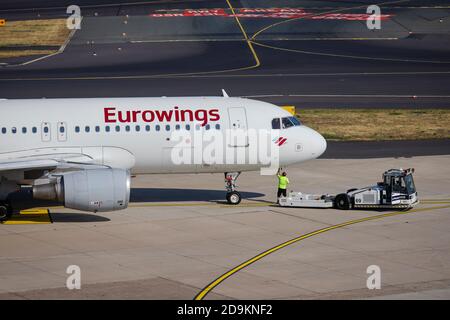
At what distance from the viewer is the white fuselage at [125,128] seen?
45.5 metres

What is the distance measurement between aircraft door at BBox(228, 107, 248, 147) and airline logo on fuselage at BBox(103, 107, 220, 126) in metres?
0.71

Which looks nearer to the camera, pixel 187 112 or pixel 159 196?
pixel 187 112

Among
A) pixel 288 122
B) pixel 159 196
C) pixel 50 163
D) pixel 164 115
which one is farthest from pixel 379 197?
pixel 50 163

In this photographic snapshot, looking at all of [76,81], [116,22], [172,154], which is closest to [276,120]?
[172,154]

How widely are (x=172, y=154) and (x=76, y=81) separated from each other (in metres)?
36.1

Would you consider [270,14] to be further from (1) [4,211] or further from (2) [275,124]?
(1) [4,211]

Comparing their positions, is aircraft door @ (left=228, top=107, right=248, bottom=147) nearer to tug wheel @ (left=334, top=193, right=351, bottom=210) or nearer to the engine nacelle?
tug wheel @ (left=334, top=193, right=351, bottom=210)

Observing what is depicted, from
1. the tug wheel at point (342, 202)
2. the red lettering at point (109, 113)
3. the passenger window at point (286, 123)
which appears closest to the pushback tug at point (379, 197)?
the tug wheel at point (342, 202)

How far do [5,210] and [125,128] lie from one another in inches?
253

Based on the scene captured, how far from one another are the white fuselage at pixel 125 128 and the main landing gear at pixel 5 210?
2.25 meters

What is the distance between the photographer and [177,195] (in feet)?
165

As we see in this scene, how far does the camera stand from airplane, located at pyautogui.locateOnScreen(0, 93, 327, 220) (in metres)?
45.4

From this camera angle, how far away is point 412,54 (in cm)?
9450

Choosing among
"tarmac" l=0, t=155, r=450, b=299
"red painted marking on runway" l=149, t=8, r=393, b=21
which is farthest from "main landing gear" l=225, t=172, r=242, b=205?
"red painted marking on runway" l=149, t=8, r=393, b=21
